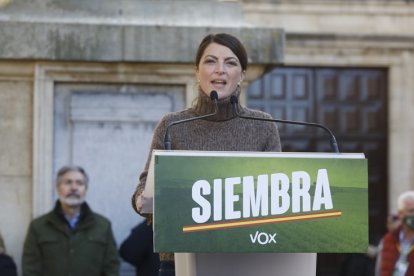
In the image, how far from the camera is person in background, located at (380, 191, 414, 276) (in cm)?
830

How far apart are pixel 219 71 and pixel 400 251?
4.56m

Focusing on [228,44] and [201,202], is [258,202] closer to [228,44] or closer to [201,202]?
[201,202]

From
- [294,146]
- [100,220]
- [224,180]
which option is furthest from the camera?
[294,146]

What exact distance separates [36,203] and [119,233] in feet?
1.75

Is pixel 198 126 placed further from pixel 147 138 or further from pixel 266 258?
pixel 147 138

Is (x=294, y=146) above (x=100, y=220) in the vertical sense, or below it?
above

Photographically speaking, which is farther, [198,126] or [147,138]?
[147,138]

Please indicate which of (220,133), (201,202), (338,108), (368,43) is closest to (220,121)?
(220,133)

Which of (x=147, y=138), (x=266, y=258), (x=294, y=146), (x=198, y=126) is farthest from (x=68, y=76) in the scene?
(x=294, y=146)

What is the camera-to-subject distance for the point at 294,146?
54.0 feet

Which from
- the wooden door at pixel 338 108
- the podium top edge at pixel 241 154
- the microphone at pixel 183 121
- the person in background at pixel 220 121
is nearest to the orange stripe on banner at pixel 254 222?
the podium top edge at pixel 241 154

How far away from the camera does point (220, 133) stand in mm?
4238

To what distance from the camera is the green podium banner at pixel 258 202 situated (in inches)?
135

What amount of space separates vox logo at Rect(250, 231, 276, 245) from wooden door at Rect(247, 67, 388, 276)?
12834mm
